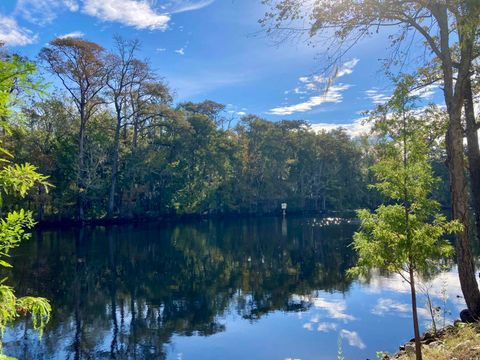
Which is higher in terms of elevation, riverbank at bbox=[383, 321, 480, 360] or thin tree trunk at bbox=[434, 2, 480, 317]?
thin tree trunk at bbox=[434, 2, 480, 317]

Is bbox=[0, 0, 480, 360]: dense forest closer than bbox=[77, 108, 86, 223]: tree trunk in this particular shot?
Yes

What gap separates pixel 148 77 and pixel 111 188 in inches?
509

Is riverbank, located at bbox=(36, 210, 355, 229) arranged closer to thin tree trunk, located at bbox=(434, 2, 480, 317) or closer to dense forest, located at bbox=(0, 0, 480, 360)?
dense forest, located at bbox=(0, 0, 480, 360)

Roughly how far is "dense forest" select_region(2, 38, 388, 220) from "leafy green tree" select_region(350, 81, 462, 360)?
68.0 ft

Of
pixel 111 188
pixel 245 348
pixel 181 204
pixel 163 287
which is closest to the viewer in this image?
pixel 245 348

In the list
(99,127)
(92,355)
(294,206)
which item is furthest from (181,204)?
(92,355)

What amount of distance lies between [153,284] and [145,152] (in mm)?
30370

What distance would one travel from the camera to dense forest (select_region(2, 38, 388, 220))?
121 ft

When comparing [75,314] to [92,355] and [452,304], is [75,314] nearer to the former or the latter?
[92,355]

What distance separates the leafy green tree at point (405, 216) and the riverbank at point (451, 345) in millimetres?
609

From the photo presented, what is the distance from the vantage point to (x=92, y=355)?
8211 millimetres

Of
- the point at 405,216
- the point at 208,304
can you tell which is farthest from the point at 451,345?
the point at 208,304

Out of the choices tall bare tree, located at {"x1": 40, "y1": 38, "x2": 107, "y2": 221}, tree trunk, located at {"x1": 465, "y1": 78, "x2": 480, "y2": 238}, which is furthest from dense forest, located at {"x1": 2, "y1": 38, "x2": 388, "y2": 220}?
tree trunk, located at {"x1": 465, "y1": 78, "x2": 480, "y2": 238}

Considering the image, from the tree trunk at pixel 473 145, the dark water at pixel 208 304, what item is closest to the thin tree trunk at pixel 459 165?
the tree trunk at pixel 473 145
